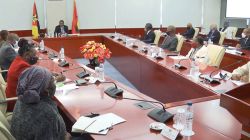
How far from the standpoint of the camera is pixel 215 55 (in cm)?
471

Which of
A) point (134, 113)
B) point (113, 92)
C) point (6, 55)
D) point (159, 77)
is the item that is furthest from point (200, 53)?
point (6, 55)

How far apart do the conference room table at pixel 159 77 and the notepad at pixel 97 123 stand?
115cm

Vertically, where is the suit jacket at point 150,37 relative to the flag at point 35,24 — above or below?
below

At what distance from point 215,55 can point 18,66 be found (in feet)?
10.1

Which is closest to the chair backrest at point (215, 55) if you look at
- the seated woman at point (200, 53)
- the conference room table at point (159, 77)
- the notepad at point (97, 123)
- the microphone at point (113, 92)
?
the seated woman at point (200, 53)

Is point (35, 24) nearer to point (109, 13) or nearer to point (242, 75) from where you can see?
point (109, 13)

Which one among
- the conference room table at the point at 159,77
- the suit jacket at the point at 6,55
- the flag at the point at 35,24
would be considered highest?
the flag at the point at 35,24

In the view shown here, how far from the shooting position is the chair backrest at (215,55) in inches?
183

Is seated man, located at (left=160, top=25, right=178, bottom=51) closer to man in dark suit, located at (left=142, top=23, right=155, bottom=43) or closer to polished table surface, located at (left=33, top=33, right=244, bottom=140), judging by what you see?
man in dark suit, located at (left=142, top=23, right=155, bottom=43)

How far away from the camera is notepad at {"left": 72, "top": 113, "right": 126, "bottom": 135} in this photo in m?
1.93

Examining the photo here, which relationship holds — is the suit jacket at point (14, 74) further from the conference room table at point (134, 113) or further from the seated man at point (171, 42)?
the seated man at point (171, 42)

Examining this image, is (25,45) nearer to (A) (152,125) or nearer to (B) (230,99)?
(A) (152,125)

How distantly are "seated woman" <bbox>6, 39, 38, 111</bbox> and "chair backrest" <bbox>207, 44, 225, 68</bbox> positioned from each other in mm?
2836

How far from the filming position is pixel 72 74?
3654 millimetres
